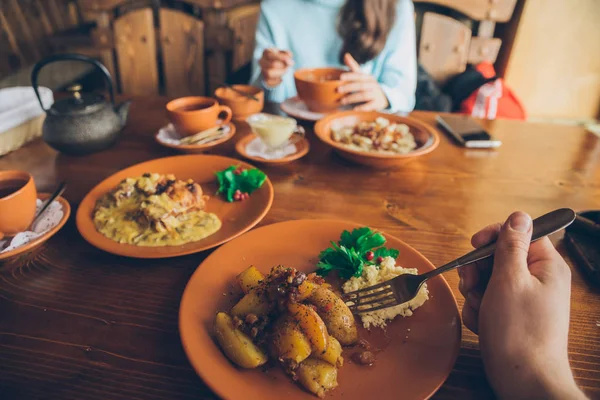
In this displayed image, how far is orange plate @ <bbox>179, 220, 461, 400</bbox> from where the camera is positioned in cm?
69

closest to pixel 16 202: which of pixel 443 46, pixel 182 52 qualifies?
pixel 182 52

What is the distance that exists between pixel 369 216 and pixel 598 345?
644 mm

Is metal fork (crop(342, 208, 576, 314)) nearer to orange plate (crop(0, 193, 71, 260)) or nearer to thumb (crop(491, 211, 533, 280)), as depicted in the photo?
thumb (crop(491, 211, 533, 280))

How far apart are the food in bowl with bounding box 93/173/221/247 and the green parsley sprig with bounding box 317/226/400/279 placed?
0.36 m

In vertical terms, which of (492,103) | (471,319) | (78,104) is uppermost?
(78,104)

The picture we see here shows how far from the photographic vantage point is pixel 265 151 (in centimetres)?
157

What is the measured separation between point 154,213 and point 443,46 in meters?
3.15

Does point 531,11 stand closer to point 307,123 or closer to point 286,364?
point 307,123

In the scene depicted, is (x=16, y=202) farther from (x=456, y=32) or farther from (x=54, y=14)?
(x=54, y=14)

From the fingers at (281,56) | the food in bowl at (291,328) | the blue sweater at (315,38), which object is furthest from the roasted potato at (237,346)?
the blue sweater at (315,38)

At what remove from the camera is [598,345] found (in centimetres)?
81

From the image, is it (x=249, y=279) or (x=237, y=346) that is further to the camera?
(x=249, y=279)

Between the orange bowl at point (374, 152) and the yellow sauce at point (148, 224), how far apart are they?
0.59 meters

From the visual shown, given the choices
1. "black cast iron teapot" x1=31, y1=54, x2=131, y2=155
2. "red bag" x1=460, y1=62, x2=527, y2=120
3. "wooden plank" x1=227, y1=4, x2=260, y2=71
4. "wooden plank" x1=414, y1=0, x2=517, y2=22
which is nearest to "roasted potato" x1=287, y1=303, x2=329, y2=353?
"black cast iron teapot" x1=31, y1=54, x2=131, y2=155
